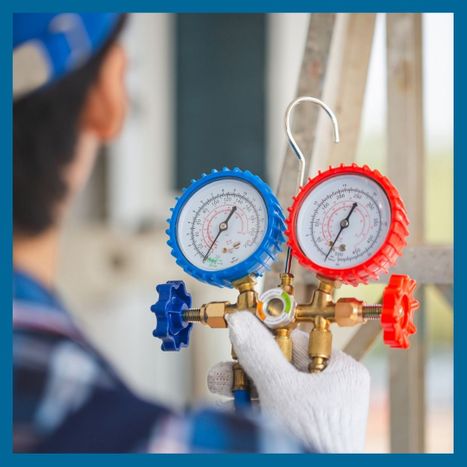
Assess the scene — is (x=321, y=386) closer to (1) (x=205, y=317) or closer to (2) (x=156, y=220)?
(1) (x=205, y=317)

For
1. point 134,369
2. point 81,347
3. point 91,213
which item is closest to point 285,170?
point 81,347

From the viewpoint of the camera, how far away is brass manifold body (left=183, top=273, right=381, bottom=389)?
3.16 ft

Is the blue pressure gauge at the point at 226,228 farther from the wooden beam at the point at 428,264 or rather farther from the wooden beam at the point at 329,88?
the wooden beam at the point at 428,264

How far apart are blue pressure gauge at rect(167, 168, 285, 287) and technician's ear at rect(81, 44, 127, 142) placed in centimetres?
134

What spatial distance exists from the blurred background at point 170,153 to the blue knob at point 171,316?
1.53 meters

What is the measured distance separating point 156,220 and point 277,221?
1842 millimetres

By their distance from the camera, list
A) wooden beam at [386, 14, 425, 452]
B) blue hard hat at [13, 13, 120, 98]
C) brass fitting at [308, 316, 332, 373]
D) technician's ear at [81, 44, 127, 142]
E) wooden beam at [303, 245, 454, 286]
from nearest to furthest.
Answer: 1. brass fitting at [308, 316, 332, 373]
2. wooden beam at [303, 245, 454, 286]
3. wooden beam at [386, 14, 425, 452]
4. blue hard hat at [13, 13, 120, 98]
5. technician's ear at [81, 44, 127, 142]

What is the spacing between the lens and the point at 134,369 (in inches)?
109

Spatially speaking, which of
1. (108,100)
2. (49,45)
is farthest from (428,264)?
(108,100)

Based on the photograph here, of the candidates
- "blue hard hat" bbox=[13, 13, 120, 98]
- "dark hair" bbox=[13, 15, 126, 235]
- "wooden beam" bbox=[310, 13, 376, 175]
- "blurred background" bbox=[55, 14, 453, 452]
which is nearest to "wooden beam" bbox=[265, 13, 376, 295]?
"wooden beam" bbox=[310, 13, 376, 175]

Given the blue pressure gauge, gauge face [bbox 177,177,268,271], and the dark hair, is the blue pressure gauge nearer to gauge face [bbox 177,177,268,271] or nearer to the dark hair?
gauge face [bbox 177,177,268,271]

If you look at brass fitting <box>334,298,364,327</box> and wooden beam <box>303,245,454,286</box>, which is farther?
wooden beam <box>303,245,454,286</box>

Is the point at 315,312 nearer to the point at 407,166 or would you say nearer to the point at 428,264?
the point at 428,264

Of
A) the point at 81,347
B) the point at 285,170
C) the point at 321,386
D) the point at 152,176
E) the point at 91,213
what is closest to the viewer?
the point at 321,386
